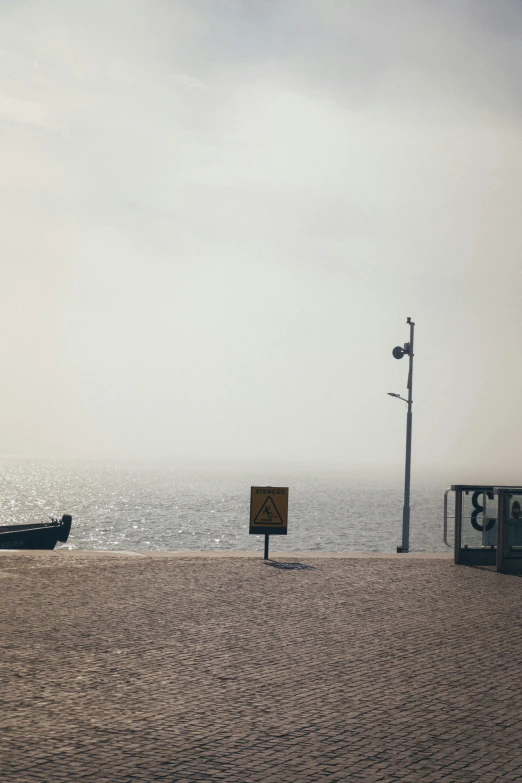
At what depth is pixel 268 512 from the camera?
662 inches

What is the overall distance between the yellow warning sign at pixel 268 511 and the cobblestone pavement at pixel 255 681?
10.2 feet

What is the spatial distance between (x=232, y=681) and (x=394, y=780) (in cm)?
248

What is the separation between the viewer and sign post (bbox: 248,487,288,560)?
16.7 meters

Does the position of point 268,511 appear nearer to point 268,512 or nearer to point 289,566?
point 268,512

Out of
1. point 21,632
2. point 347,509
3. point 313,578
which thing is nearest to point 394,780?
point 21,632

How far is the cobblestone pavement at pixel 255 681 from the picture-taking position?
563 centimetres

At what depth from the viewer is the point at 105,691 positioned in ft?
23.5

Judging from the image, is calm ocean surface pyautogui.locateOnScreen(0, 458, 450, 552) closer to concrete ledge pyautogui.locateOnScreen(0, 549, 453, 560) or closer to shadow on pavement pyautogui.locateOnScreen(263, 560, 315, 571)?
concrete ledge pyautogui.locateOnScreen(0, 549, 453, 560)

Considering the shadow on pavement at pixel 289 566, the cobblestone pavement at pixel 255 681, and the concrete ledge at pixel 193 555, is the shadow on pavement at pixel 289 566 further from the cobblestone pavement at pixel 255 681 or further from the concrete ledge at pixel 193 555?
the cobblestone pavement at pixel 255 681

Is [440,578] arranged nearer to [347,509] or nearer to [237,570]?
[237,570]

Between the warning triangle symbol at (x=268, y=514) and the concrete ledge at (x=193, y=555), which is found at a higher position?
the warning triangle symbol at (x=268, y=514)

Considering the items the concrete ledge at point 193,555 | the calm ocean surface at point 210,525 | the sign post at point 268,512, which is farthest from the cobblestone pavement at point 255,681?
the calm ocean surface at point 210,525

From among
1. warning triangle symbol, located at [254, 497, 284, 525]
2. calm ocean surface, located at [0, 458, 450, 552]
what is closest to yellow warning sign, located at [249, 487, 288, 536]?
warning triangle symbol, located at [254, 497, 284, 525]

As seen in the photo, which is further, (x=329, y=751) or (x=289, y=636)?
(x=289, y=636)
